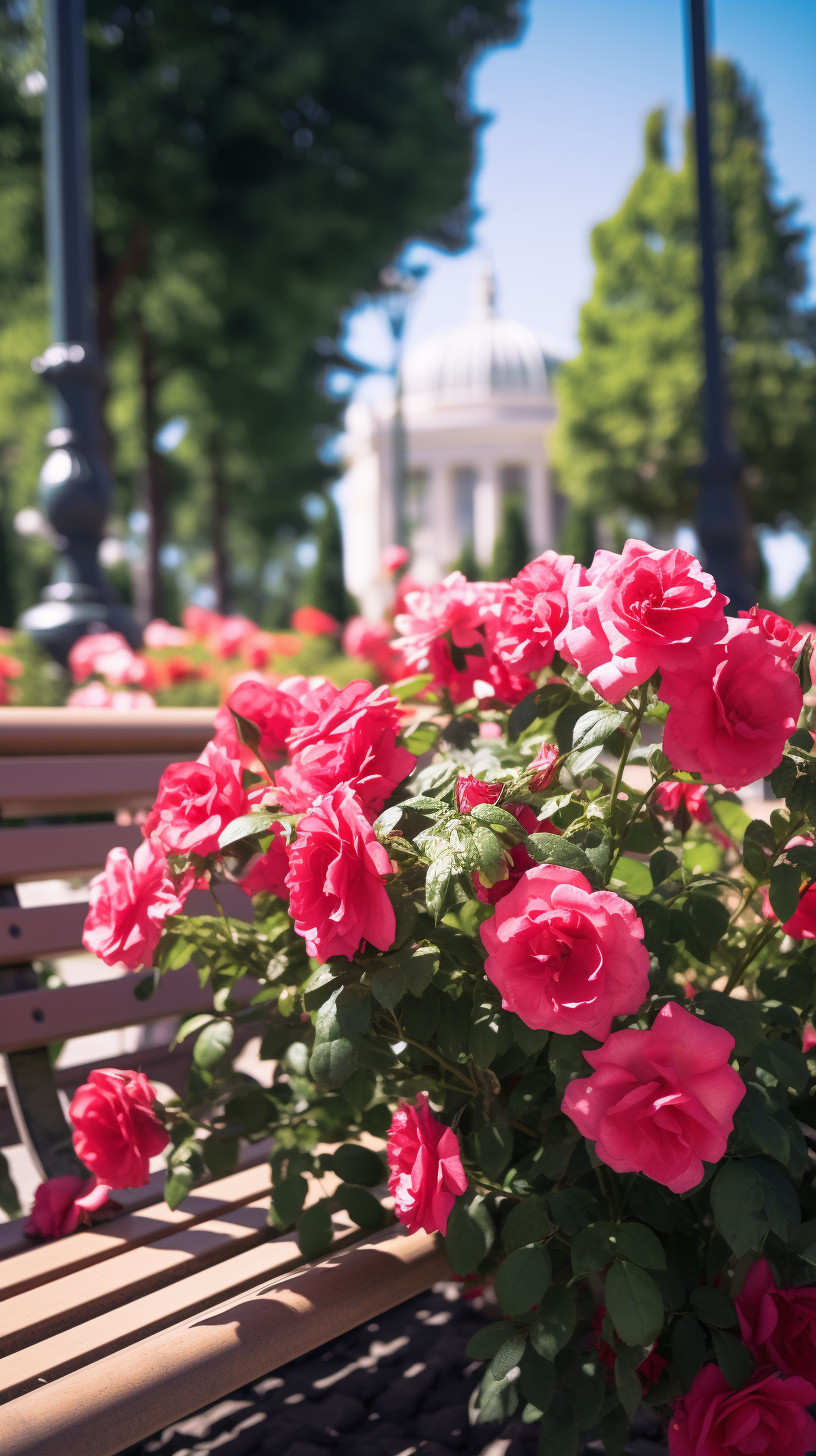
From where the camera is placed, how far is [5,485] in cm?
2800

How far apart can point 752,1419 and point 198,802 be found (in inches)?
33.1

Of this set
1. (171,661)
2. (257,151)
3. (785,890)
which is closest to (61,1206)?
(785,890)

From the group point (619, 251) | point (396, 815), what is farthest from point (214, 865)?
point (619, 251)

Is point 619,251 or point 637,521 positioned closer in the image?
point 619,251

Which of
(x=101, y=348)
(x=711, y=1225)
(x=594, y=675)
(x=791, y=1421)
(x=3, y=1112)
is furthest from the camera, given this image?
(x=101, y=348)

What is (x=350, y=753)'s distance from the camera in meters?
1.21

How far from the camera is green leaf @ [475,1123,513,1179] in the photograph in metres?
1.23

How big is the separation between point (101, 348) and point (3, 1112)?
10433mm

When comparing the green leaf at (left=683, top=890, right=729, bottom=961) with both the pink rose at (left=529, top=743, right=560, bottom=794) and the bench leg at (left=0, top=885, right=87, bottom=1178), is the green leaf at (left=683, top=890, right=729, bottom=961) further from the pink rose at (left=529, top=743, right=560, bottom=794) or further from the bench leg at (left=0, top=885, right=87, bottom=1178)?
the bench leg at (left=0, top=885, right=87, bottom=1178)

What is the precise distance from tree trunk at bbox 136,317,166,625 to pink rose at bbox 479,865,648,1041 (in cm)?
1366

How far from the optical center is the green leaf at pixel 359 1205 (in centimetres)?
140

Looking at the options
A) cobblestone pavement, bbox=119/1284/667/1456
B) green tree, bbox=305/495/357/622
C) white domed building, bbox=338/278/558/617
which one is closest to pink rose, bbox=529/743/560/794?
cobblestone pavement, bbox=119/1284/667/1456

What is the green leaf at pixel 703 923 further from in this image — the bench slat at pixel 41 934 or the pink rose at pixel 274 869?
the bench slat at pixel 41 934

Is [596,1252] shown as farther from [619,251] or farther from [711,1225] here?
[619,251]
